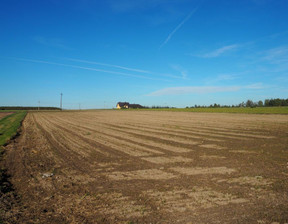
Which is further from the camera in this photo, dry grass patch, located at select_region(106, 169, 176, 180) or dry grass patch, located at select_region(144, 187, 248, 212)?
dry grass patch, located at select_region(106, 169, 176, 180)

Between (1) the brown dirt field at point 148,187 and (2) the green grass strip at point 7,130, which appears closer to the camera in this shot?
(1) the brown dirt field at point 148,187

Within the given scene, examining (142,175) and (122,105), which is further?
(122,105)

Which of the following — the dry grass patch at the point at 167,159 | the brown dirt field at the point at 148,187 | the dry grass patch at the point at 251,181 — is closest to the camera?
the brown dirt field at the point at 148,187

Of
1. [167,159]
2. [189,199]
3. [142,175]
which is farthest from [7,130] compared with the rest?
Result: [189,199]

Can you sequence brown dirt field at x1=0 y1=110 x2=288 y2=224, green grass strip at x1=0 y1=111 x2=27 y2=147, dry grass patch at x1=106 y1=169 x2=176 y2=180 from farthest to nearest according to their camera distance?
green grass strip at x1=0 y1=111 x2=27 y2=147, dry grass patch at x1=106 y1=169 x2=176 y2=180, brown dirt field at x1=0 y1=110 x2=288 y2=224

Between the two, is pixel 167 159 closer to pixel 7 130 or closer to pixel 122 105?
pixel 7 130

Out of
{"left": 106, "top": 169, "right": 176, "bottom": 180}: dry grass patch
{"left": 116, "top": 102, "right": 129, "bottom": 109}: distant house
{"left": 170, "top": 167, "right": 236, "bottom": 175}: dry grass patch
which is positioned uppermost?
{"left": 116, "top": 102, "right": 129, "bottom": 109}: distant house

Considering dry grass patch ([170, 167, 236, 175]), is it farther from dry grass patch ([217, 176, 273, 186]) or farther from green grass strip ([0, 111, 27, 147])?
green grass strip ([0, 111, 27, 147])

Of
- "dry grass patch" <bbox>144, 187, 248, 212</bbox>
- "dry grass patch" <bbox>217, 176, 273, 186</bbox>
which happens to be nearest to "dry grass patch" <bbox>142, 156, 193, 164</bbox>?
"dry grass patch" <bbox>217, 176, 273, 186</bbox>

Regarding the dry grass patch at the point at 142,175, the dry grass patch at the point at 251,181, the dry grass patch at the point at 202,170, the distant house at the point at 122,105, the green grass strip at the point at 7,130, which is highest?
the distant house at the point at 122,105

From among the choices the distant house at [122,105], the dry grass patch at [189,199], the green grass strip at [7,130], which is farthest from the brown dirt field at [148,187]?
the distant house at [122,105]

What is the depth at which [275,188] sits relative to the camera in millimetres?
5453

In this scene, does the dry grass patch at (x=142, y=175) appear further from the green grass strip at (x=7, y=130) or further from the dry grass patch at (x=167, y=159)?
the green grass strip at (x=7, y=130)

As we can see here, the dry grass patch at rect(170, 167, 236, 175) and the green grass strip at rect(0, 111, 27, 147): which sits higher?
the green grass strip at rect(0, 111, 27, 147)
